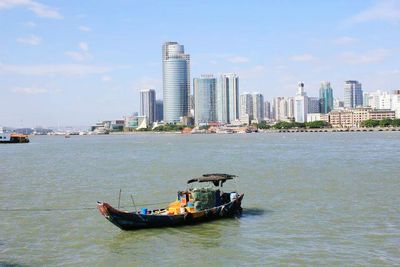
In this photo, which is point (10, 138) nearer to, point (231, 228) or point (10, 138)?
point (10, 138)

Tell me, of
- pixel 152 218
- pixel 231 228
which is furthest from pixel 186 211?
pixel 231 228

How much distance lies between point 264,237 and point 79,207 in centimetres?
1250

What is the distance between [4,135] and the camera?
13738 centimetres

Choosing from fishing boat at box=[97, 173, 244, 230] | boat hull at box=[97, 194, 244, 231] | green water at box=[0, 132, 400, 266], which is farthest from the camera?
fishing boat at box=[97, 173, 244, 230]

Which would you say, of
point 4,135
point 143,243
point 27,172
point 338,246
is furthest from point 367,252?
point 4,135

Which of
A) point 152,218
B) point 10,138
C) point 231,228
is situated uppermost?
point 10,138

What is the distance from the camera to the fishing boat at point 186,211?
847 inches

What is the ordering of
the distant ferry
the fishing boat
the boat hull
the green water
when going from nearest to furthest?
the green water < the boat hull < the fishing boat < the distant ferry

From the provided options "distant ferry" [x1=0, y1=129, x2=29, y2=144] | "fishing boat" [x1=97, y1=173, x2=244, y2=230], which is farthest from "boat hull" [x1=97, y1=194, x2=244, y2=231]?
"distant ferry" [x1=0, y1=129, x2=29, y2=144]

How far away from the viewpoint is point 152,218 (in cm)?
2205

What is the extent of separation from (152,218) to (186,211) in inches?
76.2

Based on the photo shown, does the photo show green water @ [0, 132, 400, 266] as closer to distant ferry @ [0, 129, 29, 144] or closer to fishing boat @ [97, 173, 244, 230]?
fishing boat @ [97, 173, 244, 230]

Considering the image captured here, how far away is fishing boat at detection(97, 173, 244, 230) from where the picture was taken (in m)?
21.5

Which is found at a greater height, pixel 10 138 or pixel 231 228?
pixel 10 138
